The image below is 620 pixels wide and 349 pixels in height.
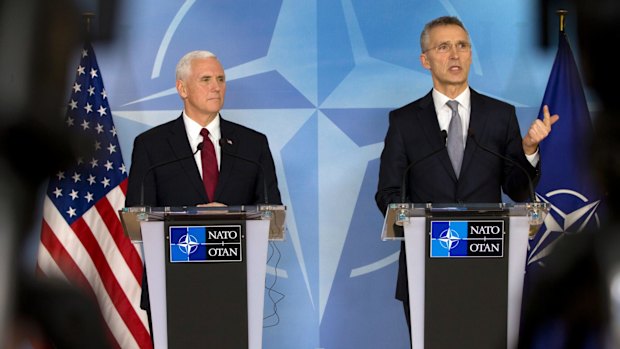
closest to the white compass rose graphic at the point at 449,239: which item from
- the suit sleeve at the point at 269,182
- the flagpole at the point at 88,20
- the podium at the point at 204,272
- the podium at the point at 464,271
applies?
the podium at the point at 464,271

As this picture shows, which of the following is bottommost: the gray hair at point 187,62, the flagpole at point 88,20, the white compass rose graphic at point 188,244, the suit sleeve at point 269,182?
the white compass rose graphic at point 188,244

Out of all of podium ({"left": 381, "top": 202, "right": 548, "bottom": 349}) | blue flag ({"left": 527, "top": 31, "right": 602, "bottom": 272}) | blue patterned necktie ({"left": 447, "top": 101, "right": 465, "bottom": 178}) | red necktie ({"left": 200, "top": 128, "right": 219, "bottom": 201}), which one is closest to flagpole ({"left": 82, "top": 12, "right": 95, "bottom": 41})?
red necktie ({"left": 200, "top": 128, "right": 219, "bottom": 201})

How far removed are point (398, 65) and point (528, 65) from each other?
751 mm

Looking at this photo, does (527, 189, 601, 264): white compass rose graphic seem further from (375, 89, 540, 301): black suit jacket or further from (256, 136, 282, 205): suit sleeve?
(256, 136, 282, 205): suit sleeve

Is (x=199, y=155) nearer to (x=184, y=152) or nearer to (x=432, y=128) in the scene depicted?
(x=184, y=152)

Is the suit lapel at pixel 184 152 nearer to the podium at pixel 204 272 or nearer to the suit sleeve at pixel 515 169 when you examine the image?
the podium at pixel 204 272

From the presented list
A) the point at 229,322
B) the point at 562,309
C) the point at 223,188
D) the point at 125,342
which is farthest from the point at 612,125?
the point at 125,342

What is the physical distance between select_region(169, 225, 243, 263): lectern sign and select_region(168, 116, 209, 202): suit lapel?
111 cm

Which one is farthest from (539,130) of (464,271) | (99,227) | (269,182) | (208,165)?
(99,227)

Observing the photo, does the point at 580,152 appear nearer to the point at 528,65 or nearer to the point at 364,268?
the point at 528,65

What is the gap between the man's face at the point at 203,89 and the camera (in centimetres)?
489

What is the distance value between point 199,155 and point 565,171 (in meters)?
2.06

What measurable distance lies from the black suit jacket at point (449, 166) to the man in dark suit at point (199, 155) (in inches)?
24.2

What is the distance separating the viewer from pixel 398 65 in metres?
5.45
